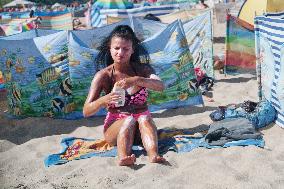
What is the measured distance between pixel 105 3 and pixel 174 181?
13.3 m

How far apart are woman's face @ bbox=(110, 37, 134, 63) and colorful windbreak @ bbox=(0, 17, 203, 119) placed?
4.60 feet

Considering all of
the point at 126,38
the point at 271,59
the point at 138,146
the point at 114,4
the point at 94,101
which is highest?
the point at 126,38

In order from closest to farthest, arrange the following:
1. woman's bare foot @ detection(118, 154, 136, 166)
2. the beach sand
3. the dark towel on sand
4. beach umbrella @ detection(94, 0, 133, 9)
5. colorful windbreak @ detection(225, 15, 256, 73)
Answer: the beach sand < woman's bare foot @ detection(118, 154, 136, 166) < the dark towel on sand < colorful windbreak @ detection(225, 15, 256, 73) < beach umbrella @ detection(94, 0, 133, 9)

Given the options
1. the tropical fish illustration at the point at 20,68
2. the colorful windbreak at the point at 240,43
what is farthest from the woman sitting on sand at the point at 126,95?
the colorful windbreak at the point at 240,43

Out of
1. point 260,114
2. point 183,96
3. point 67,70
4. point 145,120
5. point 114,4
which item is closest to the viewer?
point 145,120

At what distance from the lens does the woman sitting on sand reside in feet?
11.9

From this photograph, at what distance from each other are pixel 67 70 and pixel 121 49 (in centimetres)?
172

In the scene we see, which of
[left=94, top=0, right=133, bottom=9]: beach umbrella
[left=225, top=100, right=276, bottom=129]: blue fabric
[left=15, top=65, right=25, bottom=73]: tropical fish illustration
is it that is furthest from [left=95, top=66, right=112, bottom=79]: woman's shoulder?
[left=94, top=0, right=133, bottom=9]: beach umbrella

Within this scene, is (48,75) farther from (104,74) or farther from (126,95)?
(126,95)

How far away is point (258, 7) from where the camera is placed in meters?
8.34

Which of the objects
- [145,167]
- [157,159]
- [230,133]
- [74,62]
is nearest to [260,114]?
[230,133]

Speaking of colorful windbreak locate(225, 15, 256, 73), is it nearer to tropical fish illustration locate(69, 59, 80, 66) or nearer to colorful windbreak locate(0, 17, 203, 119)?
colorful windbreak locate(0, 17, 203, 119)

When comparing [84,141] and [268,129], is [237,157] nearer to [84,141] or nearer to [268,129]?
[268,129]

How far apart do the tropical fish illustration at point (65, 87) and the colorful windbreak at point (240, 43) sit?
3.35 meters
